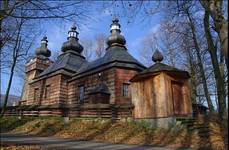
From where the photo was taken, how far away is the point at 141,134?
14.3m

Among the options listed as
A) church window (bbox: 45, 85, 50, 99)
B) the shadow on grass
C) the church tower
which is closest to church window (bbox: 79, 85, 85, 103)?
church window (bbox: 45, 85, 50, 99)

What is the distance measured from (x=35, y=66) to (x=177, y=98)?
1063 inches

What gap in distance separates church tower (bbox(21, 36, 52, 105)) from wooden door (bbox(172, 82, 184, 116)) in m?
25.9

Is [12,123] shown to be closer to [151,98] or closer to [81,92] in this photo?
[81,92]

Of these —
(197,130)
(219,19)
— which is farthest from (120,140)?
(219,19)

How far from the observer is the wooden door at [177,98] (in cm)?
1554

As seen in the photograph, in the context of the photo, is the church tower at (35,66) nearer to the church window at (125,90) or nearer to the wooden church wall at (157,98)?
the church window at (125,90)

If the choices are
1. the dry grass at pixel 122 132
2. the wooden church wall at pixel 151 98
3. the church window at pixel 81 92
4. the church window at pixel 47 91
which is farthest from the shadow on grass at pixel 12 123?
the wooden church wall at pixel 151 98

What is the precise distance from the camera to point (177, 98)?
52.0ft

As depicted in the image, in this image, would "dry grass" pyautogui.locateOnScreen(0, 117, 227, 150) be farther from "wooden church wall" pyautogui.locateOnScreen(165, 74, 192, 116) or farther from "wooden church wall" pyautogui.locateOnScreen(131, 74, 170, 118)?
"wooden church wall" pyautogui.locateOnScreen(165, 74, 192, 116)

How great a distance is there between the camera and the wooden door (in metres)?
15.5

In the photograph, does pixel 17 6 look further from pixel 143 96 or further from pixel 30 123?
pixel 30 123

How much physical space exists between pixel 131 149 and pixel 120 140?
→ 3.09 meters

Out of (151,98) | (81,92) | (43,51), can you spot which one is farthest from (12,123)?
(43,51)
